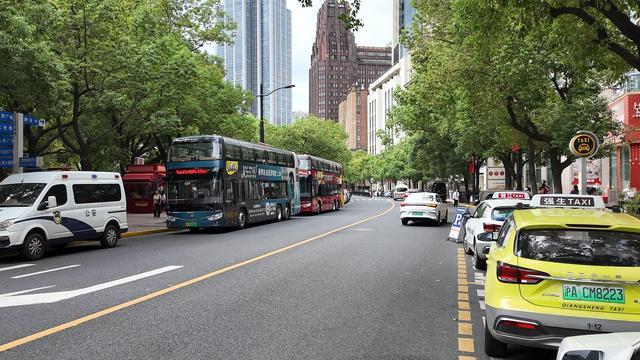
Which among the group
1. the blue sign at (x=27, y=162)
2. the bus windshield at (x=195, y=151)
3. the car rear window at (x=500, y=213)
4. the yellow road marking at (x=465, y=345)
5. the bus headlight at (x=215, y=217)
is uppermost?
the bus windshield at (x=195, y=151)

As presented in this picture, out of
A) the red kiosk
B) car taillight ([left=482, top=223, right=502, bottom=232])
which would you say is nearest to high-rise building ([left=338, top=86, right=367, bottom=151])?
the red kiosk

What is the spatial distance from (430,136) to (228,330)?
140 feet

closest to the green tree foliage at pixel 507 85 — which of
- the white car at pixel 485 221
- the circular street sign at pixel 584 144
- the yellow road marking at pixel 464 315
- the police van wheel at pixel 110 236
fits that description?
the circular street sign at pixel 584 144

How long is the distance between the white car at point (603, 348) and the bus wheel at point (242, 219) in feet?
66.4

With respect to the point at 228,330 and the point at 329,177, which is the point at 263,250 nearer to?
the point at 228,330

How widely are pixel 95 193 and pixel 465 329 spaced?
1210cm

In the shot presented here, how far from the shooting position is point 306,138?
2847 inches

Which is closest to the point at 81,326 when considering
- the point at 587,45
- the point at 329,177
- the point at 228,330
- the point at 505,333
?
the point at 228,330

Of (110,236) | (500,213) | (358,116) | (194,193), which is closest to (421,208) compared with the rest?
(194,193)

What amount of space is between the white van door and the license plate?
485 inches

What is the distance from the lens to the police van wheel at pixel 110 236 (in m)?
15.9

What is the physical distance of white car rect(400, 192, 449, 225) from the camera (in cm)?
2444

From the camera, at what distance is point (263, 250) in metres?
14.4

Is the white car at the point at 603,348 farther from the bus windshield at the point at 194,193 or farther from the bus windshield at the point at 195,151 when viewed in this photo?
the bus windshield at the point at 195,151
